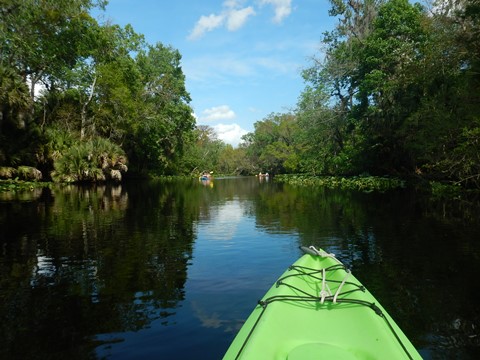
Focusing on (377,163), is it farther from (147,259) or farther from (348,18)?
(147,259)

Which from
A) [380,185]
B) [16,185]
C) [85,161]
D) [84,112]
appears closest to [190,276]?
Answer: [16,185]

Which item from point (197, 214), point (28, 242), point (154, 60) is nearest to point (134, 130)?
point (154, 60)

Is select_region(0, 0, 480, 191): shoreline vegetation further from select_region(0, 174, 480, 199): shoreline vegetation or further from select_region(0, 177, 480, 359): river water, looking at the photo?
select_region(0, 177, 480, 359): river water

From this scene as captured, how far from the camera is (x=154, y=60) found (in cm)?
5634

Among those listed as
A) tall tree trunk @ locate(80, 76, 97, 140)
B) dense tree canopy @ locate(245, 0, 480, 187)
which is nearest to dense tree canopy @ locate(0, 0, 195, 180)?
tall tree trunk @ locate(80, 76, 97, 140)

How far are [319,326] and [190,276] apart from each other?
3805mm

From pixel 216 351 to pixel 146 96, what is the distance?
50541 mm

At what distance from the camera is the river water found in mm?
4707

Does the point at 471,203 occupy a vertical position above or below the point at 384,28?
below

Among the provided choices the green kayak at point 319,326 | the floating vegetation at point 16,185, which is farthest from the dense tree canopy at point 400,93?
the floating vegetation at point 16,185

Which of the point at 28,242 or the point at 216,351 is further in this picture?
the point at 28,242

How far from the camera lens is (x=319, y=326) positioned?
4137 mm

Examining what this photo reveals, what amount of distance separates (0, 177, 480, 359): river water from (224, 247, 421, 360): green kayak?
0.89 metres

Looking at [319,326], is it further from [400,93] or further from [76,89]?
[76,89]
